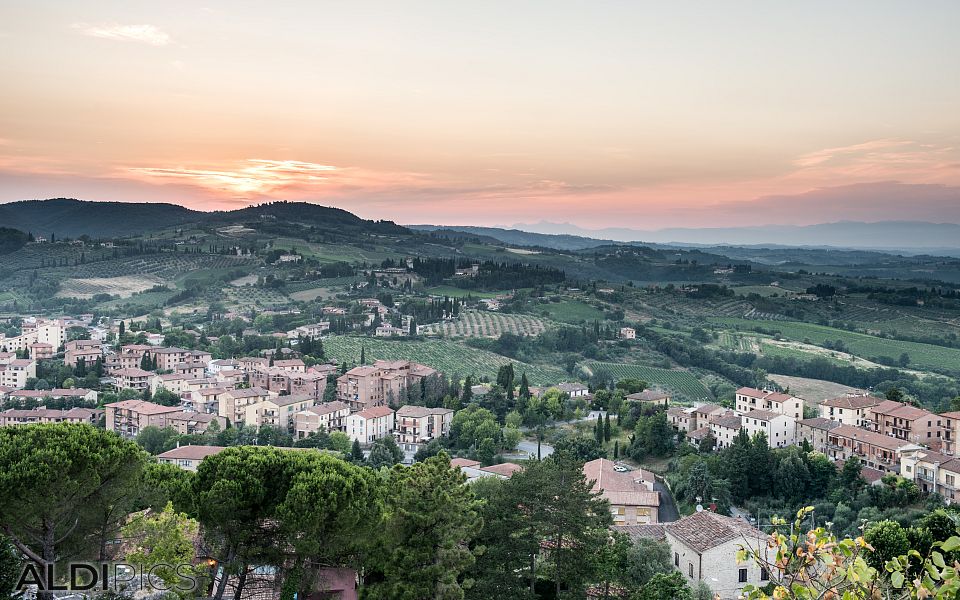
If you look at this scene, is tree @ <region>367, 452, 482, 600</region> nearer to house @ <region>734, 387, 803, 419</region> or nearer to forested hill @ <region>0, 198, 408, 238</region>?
house @ <region>734, 387, 803, 419</region>

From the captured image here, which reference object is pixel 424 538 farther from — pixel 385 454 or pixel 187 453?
pixel 187 453

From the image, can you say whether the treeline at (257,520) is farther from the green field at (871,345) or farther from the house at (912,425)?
the green field at (871,345)

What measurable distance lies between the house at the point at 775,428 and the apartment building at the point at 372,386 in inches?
794

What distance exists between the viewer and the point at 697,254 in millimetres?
195875

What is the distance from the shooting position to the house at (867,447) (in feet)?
90.2

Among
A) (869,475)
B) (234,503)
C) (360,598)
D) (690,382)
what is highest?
(234,503)

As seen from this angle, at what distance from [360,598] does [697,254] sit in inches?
7638

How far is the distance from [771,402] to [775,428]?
1.97 m

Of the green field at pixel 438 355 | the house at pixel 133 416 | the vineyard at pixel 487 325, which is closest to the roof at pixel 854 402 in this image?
the green field at pixel 438 355

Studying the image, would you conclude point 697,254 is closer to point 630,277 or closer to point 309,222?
point 630,277

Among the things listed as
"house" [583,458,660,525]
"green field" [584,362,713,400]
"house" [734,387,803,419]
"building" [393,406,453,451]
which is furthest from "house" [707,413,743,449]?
"green field" [584,362,713,400]

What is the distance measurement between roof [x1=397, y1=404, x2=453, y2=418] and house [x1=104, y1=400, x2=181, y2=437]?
1229 centimetres

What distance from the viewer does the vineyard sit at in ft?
233

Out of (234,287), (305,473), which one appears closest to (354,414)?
(305,473)
